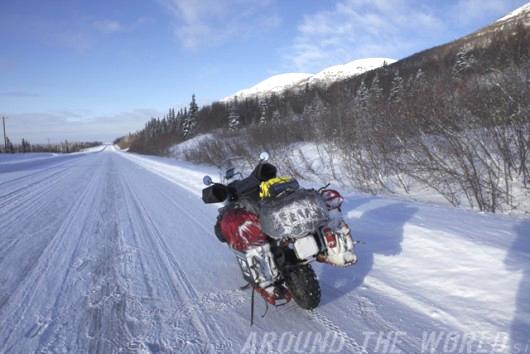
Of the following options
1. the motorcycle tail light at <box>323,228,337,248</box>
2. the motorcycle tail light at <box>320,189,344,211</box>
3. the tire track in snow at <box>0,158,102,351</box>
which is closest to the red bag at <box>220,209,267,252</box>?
the motorcycle tail light at <box>323,228,337,248</box>

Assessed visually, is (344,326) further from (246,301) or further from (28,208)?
(28,208)

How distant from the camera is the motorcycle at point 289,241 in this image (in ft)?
9.65

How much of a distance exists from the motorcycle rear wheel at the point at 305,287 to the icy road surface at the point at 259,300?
207 mm

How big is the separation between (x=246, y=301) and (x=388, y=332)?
1.39 metres

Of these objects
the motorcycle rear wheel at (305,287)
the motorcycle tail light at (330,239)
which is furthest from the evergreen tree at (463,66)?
the motorcycle rear wheel at (305,287)

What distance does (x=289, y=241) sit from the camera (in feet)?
10.2

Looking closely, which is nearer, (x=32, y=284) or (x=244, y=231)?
(x=244, y=231)

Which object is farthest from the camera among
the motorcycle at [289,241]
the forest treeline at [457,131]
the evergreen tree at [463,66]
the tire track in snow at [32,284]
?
the evergreen tree at [463,66]

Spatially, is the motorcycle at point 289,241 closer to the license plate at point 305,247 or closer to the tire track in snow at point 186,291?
the license plate at point 305,247

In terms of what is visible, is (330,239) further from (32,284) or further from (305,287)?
(32,284)

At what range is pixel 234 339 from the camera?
2.90 m

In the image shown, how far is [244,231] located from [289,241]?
0.40 m

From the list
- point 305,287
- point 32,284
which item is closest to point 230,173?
point 305,287

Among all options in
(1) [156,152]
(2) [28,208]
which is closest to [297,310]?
(2) [28,208]
